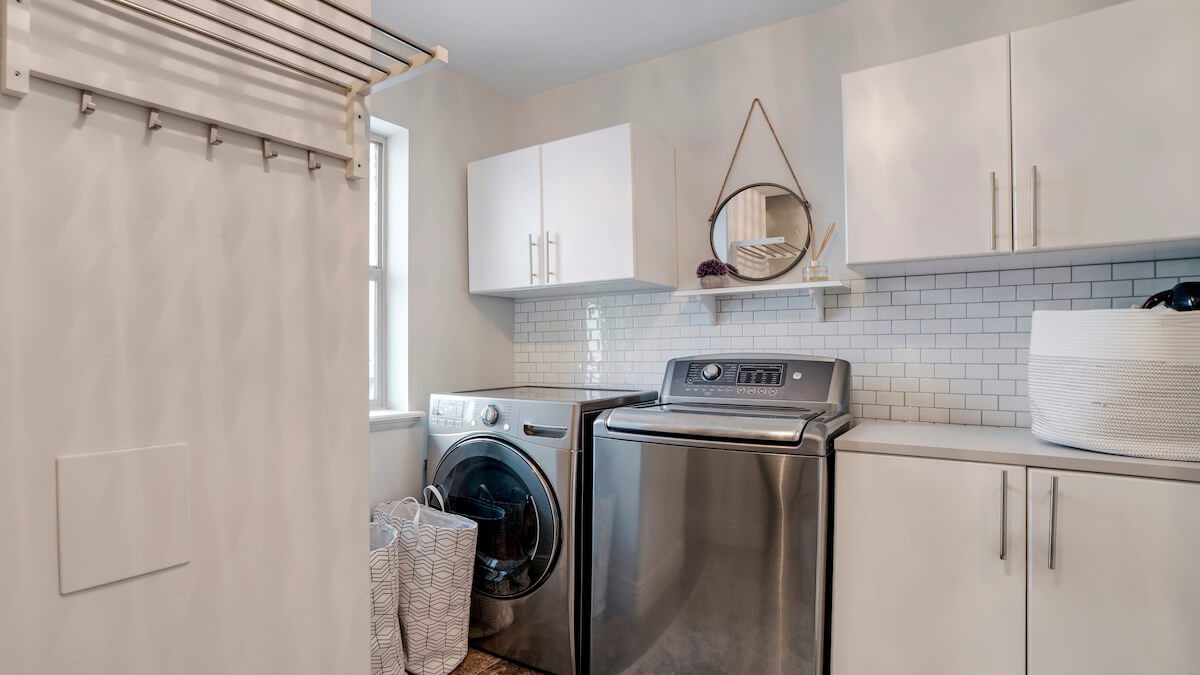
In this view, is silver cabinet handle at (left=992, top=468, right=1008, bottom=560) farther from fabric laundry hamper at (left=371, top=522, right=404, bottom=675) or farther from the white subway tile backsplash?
fabric laundry hamper at (left=371, top=522, right=404, bottom=675)

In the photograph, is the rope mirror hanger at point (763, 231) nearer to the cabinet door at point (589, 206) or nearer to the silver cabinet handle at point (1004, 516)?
the cabinet door at point (589, 206)

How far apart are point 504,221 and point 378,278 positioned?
0.65 metres

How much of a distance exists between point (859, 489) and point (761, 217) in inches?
50.6

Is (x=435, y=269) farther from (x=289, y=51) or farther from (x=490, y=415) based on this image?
(x=289, y=51)

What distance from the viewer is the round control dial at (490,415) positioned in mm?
2451

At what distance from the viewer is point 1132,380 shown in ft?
4.95

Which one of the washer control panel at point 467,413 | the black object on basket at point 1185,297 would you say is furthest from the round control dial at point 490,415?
the black object on basket at point 1185,297

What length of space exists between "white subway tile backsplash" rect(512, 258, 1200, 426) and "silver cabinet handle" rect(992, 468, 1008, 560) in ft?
2.12

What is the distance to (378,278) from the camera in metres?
2.83

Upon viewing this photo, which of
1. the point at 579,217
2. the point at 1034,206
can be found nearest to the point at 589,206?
the point at 579,217

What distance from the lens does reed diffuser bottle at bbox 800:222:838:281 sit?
93.4 inches

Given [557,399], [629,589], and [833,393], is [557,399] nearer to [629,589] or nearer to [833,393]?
[629,589]

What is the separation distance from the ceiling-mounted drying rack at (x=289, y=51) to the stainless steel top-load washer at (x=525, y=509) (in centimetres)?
140

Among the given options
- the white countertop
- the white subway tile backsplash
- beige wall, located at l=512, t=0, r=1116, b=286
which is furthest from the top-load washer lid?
beige wall, located at l=512, t=0, r=1116, b=286
